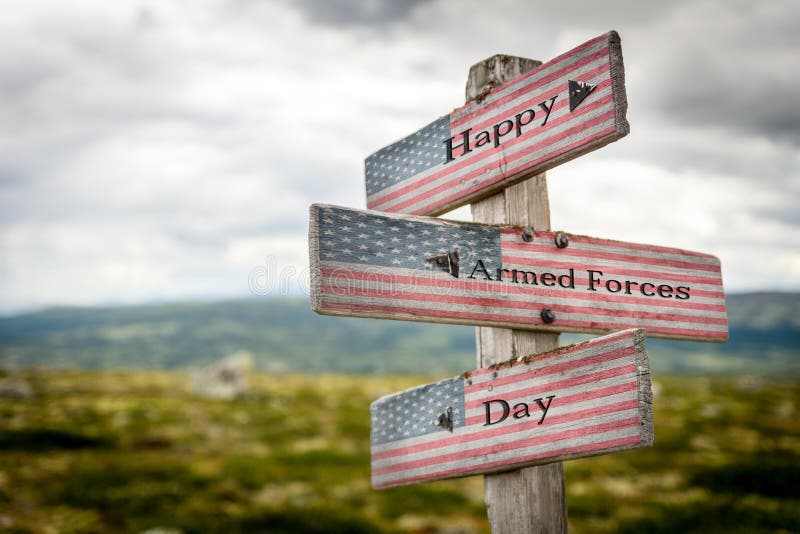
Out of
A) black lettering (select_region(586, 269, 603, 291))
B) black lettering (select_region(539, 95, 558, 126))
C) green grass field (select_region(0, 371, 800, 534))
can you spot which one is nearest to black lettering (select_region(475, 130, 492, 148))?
black lettering (select_region(539, 95, 558, 126))

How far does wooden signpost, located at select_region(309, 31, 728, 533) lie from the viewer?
276 cm

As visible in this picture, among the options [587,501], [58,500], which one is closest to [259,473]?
[58,500]

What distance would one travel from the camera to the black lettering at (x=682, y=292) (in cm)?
356

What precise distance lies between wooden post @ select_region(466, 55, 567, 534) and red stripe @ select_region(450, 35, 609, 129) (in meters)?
0.09

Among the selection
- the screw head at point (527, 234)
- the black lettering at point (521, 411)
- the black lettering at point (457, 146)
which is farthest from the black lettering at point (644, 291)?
the black lettering at point (457, 146)

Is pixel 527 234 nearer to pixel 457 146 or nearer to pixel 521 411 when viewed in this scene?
pixel 457 146

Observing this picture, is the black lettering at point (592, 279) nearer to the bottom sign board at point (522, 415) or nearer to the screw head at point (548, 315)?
the screw head at point (548, 315)

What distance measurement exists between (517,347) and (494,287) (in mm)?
467

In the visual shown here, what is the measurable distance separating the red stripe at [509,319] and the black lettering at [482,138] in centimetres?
107

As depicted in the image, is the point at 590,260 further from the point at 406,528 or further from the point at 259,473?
the point at 259,473

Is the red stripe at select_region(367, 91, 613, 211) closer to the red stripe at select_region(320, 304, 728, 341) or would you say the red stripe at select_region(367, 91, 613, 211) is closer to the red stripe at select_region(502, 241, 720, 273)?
the red stripe at select_region(502, 241, 720, 273)

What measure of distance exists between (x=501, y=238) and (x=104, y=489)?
574 inches

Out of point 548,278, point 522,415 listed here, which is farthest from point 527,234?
point 522,415

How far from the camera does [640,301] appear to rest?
3439 mm
